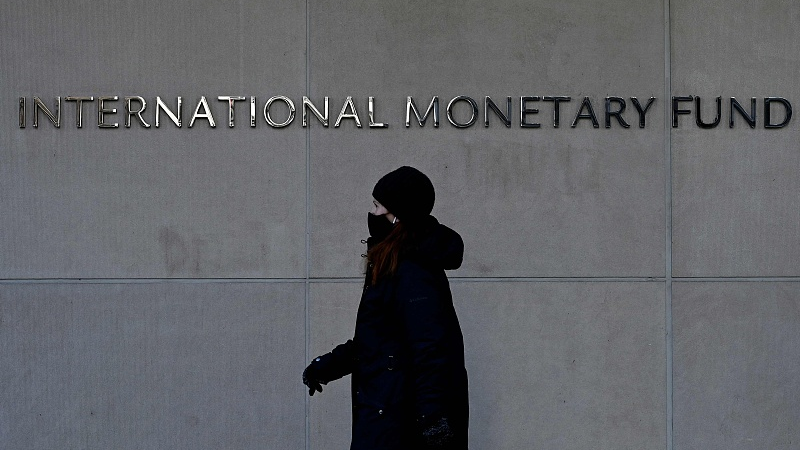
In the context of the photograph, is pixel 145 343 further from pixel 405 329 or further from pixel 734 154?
pixel 734 154

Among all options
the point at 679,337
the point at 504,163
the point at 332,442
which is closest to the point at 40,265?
the point at 332,442

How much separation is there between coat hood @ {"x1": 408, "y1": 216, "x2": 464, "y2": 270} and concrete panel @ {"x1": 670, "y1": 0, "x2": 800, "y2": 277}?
221cm

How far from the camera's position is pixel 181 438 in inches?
216

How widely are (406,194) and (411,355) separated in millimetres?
608

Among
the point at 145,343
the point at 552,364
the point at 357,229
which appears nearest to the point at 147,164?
the point at 145,343

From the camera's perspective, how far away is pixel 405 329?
11.8 ft

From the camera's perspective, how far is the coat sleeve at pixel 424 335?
3.47 m

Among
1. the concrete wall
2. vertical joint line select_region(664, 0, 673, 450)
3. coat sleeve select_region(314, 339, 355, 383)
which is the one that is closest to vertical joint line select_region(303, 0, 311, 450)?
the concrete wall

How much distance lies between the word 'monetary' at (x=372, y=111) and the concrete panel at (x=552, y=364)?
916 mm

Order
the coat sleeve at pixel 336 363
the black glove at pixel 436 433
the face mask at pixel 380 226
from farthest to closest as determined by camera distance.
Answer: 1. the coat sleeve at pixel 336 363
2. the face mask at pixel 380 226
3. the black glove at pixel 436 433

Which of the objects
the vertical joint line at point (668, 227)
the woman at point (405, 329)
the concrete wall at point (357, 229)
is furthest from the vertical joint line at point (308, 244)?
the vertical joint line at point (668, 227)

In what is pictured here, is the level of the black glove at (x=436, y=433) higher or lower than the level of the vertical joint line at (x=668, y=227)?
lower

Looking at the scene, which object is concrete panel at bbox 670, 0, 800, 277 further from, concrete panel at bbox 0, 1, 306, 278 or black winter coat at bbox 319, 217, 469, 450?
black winter coat at bbox 319, 217, 469, 450

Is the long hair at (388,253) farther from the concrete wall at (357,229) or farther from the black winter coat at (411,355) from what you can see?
the concrete wall at (357,229)
